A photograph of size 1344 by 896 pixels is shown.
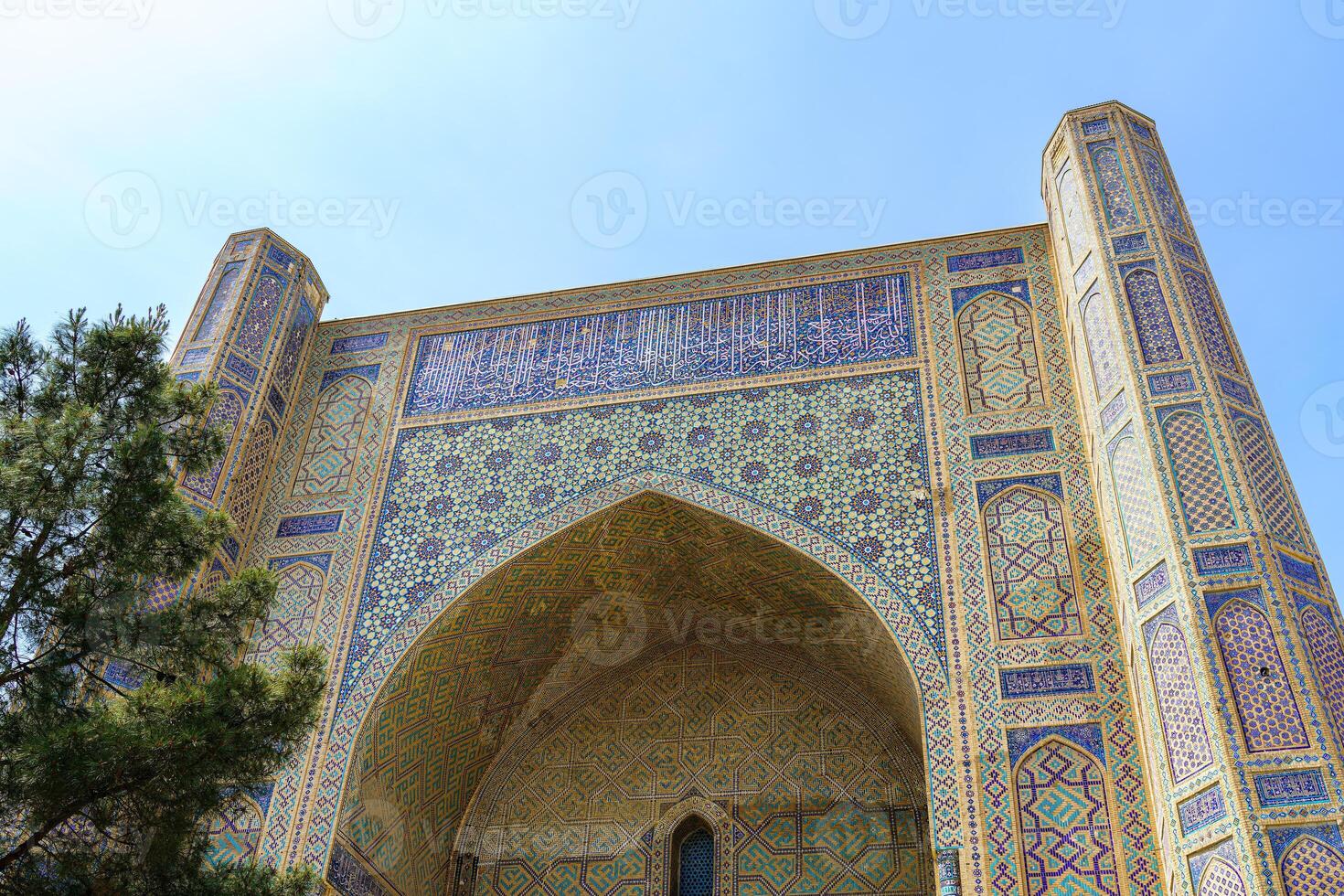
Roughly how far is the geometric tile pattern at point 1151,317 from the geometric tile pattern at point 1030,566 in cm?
109

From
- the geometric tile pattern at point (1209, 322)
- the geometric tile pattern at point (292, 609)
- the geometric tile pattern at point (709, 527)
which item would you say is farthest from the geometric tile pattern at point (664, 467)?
the geometric tile pattern at point (1209, 322)

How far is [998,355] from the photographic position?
27.6 feet

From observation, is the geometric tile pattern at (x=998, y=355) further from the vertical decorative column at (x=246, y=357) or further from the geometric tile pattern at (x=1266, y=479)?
the vertical decorative column at (x=246, y=357)

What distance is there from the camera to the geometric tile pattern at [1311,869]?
17.0 feet

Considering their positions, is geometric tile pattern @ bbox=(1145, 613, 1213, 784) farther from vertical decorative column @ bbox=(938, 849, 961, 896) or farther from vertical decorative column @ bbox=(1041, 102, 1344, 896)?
vertical decorative column @ bbox=(938, 849, 961, 896)

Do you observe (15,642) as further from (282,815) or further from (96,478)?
(282,815)

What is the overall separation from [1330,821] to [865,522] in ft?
10.5

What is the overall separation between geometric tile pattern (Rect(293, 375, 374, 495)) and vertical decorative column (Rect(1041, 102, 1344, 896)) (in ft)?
16.9

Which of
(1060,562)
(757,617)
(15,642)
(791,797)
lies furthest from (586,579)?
(15,642)

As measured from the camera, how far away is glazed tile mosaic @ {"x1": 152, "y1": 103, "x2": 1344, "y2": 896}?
6594 millimetres

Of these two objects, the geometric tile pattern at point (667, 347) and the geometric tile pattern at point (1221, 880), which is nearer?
the geometric tile pattern at point (1221, 880)

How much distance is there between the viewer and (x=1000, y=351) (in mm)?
8445

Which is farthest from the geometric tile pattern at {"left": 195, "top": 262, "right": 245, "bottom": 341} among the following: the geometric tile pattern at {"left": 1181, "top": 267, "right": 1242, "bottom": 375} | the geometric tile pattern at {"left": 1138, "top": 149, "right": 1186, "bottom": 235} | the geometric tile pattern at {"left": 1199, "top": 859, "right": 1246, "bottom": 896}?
the geometric tile pattern at {"left": 1199, "top": 859, "right": 1246, "bottom": 896}
